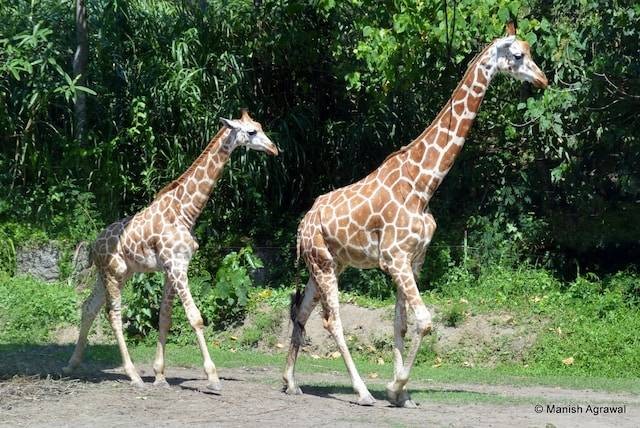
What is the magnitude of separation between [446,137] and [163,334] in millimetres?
3599

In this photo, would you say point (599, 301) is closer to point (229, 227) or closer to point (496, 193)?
point (496, 193)

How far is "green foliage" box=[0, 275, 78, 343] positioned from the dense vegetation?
0.06m

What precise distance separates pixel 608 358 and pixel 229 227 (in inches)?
268

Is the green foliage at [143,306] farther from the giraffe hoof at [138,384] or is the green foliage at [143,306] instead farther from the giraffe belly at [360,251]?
the giraffe belly at [360,251]

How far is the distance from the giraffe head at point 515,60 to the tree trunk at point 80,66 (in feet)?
26.6

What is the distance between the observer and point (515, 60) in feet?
33.6

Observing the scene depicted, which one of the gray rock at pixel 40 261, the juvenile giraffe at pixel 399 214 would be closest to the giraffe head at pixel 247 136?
the juvenile giraffe at pixel 399 214

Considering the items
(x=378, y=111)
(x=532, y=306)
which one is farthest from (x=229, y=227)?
(x=532, y=306)

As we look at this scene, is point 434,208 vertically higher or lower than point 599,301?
higher

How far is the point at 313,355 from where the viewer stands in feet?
45.3

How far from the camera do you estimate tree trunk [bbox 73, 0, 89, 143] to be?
16.4 meters

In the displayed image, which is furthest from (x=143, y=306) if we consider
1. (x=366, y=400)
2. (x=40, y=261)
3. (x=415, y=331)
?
(x=415, y=331)

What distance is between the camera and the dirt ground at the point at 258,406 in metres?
9.01

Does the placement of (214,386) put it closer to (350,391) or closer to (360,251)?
(350,391)
